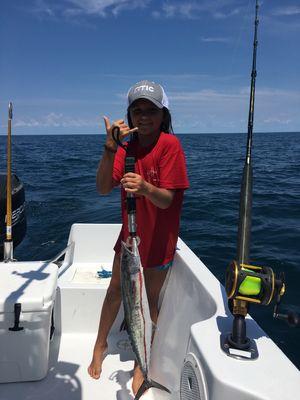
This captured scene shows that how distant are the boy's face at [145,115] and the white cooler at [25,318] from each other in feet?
4.12

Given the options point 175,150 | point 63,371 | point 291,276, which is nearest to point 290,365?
point 175,150

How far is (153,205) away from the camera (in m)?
2.40

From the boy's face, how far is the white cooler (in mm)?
1257

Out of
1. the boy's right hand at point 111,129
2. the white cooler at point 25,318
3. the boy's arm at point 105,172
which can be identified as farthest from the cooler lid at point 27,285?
the boy's right hand at point 111,129

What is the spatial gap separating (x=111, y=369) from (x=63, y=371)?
0.40 meters

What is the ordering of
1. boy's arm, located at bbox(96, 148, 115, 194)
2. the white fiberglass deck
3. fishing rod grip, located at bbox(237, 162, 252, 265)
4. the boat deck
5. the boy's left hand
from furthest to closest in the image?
the boat deck < boy's arm, located at bbox(96, 148, 115, 194) < the boy's left hand < fishing rod grip, located at bbox(237, 162, 252, 265) < the white fiberglass deck

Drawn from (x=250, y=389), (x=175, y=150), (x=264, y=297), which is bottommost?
(x=250, y=389)

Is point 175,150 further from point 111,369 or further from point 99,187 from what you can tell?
point 111,369

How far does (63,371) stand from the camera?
9.59ft

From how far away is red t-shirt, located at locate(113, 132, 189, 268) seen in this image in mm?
2277

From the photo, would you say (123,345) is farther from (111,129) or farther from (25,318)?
(111,129)

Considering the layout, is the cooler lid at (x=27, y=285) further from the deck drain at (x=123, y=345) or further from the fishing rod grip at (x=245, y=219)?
the fishing rod grip at (x=245, y=219)

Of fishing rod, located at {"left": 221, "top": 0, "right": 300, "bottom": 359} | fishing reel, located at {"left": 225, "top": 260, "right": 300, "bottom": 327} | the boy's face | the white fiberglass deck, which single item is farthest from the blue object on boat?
fishing reel, located at {"left": 225, "top": 260, "right": 300, "bottom": 327}

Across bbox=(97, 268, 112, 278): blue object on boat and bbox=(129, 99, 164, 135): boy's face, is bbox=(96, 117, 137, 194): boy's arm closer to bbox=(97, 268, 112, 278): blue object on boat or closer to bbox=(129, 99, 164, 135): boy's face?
bbox=(129, 99, 164, 135): boy's face
